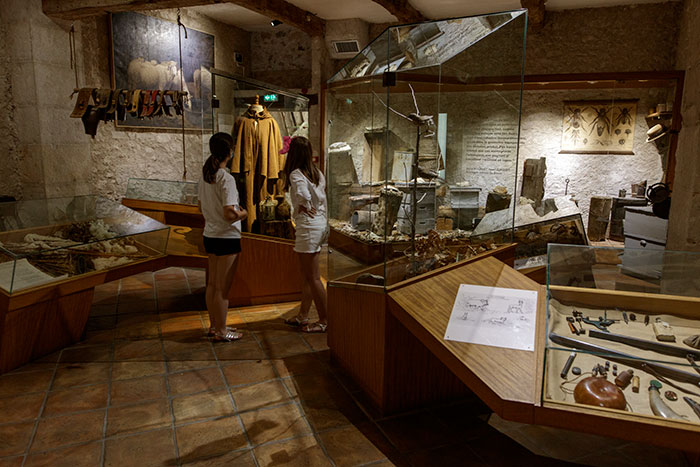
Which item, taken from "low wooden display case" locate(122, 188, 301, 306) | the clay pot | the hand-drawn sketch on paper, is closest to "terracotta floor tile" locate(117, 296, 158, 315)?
"low wooden display case" locate(122, 188, 301, 306)

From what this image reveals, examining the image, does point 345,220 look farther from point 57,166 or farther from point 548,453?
point 57,166

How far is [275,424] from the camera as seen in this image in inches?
100

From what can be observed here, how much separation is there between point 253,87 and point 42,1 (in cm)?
255

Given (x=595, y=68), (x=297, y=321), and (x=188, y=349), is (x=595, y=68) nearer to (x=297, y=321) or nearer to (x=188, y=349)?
(x=297, y=321)

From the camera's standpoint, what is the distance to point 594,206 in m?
7.47

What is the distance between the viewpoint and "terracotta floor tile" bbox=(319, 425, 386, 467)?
7.39 ft

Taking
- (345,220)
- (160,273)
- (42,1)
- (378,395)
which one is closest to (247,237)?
(345,220)

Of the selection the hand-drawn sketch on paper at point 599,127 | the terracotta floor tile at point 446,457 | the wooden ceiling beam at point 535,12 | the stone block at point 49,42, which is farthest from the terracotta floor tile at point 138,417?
the hand-drawn sketch on paper at point 599,127

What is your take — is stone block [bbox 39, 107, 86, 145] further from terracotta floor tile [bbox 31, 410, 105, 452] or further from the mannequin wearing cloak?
terracotta floor tile [bbox 31, 410, 105, 452]

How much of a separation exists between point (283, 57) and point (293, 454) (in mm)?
7487

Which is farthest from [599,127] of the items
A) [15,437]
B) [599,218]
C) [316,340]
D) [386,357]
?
[15,437]

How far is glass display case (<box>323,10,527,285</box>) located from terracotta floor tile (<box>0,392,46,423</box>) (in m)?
1.86

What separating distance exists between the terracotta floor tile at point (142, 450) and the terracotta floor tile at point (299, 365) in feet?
2.85

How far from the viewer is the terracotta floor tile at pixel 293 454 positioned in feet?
7.32
